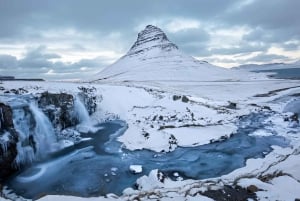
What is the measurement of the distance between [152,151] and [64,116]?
8524 millimetres

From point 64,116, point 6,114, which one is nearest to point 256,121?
point 64,116

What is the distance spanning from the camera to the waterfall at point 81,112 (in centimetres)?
2588

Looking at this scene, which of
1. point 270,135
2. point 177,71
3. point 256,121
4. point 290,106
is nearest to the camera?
point 270,135

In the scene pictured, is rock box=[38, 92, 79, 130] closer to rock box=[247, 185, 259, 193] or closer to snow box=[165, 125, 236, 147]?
snow box=[165, 125, 236, 147]

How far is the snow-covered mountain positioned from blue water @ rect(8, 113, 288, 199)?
6669cm

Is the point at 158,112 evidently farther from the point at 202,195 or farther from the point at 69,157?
the point at 202,195

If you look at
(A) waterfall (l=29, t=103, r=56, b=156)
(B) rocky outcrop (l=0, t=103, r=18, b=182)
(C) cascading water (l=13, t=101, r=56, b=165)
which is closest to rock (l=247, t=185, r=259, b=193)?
(B) rocky outcrop (l=0, t=103, r=18, b=182)

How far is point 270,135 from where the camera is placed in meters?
Answer: 22.1

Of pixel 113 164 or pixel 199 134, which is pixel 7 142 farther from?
pixel 199 134

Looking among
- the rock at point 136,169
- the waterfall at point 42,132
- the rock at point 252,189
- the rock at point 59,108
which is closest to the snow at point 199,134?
the rock at point 136,169

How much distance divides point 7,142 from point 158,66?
9986cm

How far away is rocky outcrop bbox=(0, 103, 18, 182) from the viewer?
1525 cm

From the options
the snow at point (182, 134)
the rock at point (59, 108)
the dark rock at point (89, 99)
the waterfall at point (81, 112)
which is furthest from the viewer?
the dark rock at point (89, 99)

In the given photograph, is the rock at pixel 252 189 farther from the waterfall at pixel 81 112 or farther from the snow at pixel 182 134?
the waterfall at pixel 81 112
